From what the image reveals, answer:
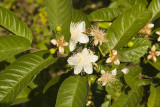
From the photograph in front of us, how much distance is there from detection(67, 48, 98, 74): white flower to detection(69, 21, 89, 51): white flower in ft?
0.28

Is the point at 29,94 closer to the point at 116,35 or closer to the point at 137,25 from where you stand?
the point at 116,35

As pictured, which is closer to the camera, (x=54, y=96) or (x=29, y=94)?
(x=54, y=96)

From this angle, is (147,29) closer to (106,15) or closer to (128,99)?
(106,15)

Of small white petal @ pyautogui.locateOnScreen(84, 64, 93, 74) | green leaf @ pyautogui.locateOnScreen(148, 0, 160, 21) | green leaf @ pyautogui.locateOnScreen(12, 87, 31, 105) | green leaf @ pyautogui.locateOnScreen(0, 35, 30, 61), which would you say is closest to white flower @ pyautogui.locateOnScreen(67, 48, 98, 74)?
small white petal @ pyautogui.locateOnScreen(84, 64, 93, 74)

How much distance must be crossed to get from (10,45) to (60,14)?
1.56 feet

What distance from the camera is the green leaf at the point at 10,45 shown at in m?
1.24

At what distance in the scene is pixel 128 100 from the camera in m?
1.43

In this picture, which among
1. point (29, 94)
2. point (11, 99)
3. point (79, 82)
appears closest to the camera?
point (11, 99)

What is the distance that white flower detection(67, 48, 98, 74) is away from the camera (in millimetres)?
1469

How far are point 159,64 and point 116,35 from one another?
1.46 ft

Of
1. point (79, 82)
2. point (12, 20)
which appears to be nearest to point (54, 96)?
point (79, 82)

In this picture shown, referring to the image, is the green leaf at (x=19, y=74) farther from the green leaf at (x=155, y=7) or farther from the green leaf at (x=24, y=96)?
the green leaf at (x=155, y=7)

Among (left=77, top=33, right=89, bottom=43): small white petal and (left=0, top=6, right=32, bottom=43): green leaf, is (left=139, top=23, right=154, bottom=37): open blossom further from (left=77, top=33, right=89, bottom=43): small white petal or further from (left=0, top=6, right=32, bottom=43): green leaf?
(left=0, top=6, right=32, bottom=43): green leaf

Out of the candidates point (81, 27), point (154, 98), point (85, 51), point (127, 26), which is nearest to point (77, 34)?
point (81, 27)
